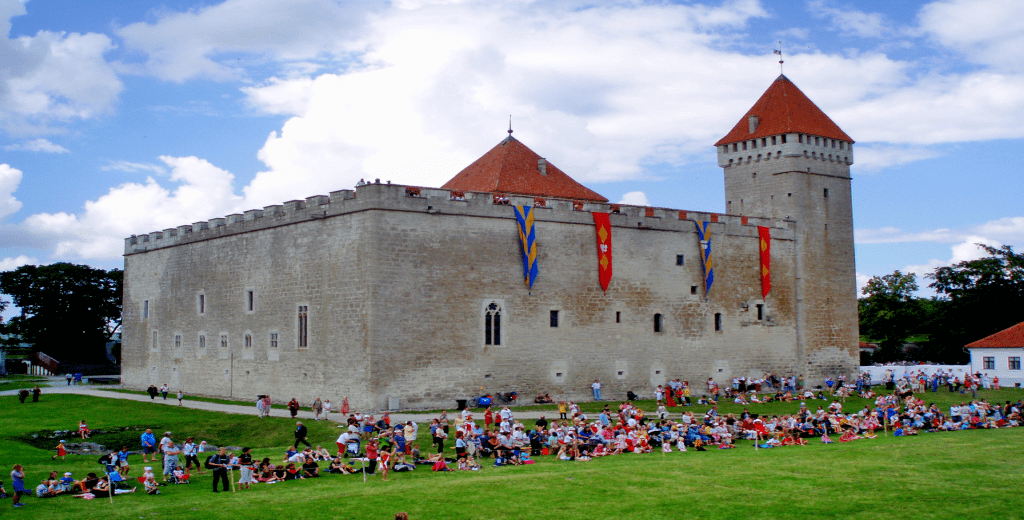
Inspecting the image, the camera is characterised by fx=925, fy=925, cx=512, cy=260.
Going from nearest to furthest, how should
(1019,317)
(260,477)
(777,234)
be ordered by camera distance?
(260,477)
(777,234)
(1019,317)

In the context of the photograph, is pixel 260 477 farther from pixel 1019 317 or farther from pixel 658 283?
pixel 1019 317

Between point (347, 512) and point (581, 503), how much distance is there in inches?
179

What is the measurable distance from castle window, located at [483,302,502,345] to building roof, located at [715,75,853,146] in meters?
19.8

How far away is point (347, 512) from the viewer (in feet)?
57.2

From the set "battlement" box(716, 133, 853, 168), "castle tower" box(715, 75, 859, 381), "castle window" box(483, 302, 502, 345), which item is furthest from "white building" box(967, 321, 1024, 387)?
"castle window" box(483, 302, 502, 345)

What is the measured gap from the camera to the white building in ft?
163

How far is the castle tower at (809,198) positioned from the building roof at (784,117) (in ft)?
0.18

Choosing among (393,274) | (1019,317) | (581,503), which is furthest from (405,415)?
(1019,317)

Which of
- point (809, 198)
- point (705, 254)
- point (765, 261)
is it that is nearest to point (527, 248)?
point (705, 254)

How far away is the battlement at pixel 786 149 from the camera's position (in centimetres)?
4850

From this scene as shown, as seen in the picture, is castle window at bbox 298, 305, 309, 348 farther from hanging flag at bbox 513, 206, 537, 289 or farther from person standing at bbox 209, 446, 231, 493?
person standing at bbox 209, 446, 231, 493

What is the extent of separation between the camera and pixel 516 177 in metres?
44.2

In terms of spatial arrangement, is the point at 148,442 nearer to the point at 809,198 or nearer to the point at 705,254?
the point at 705,254

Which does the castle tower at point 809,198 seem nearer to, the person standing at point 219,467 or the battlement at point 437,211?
the battlement at point 437,211
